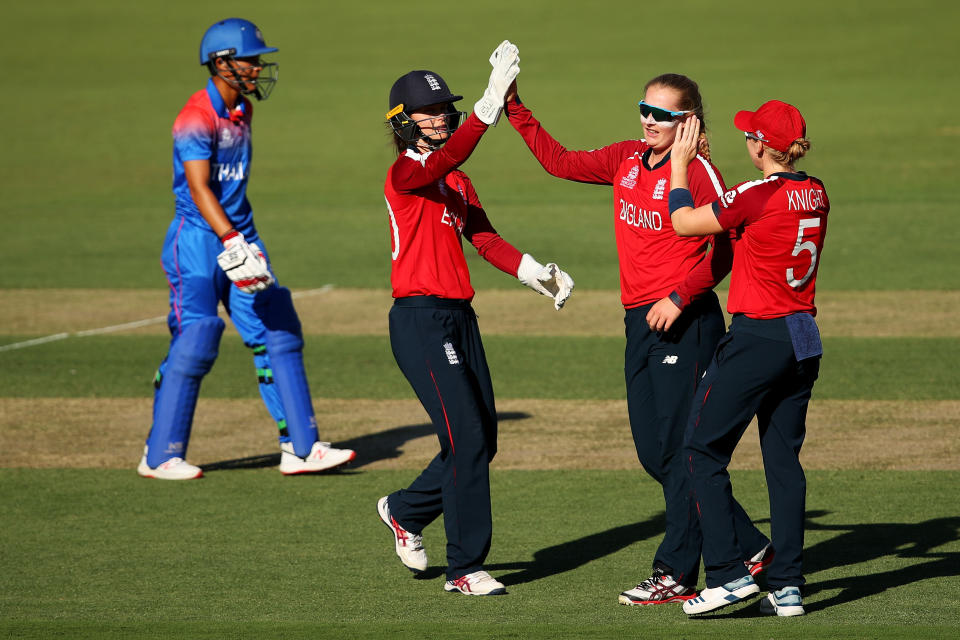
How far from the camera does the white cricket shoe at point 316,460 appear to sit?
8.50 meters

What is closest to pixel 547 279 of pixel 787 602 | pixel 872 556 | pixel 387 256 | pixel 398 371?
pixel 787 602

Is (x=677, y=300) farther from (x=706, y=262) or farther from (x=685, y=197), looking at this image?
(x=685, y=197)

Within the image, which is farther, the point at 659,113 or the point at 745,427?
the point at 659,113

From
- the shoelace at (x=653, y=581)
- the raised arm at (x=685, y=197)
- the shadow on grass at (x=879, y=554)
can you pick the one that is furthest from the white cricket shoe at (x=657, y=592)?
the raised arm at (x=685, y=197)

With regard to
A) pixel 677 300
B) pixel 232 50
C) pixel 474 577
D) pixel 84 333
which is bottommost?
pixel 474 577

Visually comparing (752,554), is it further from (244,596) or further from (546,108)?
(546,108)

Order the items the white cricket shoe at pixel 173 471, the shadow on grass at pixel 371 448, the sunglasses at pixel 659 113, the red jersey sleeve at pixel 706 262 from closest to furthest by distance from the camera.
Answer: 1. the red jersey sleeve at pixel 706 262
2. the sunglasses at pixel 659 113
3. the white cricket shoe at pixel 173 471
4. the shadow on grass at pixel 371 448

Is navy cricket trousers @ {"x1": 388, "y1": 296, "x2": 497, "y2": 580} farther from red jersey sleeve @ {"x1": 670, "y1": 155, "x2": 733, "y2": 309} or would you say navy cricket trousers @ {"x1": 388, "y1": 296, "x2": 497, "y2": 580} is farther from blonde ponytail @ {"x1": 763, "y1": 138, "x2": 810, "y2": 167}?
blonde ponytail @ {"x1": 763, "y1": 138, "x2": 810, "y2": 167}

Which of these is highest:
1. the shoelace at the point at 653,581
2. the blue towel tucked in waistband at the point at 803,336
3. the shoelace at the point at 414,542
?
the blue towel tucked in waistband at the point at 803,336

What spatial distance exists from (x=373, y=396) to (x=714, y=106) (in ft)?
91.8

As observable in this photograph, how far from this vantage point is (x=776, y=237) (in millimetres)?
5418

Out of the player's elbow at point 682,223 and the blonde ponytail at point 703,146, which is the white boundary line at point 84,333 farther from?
the player's elbow at point 682,223

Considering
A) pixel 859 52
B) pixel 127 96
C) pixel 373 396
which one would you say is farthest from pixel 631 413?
pixel 859 52

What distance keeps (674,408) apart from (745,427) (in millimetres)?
435
